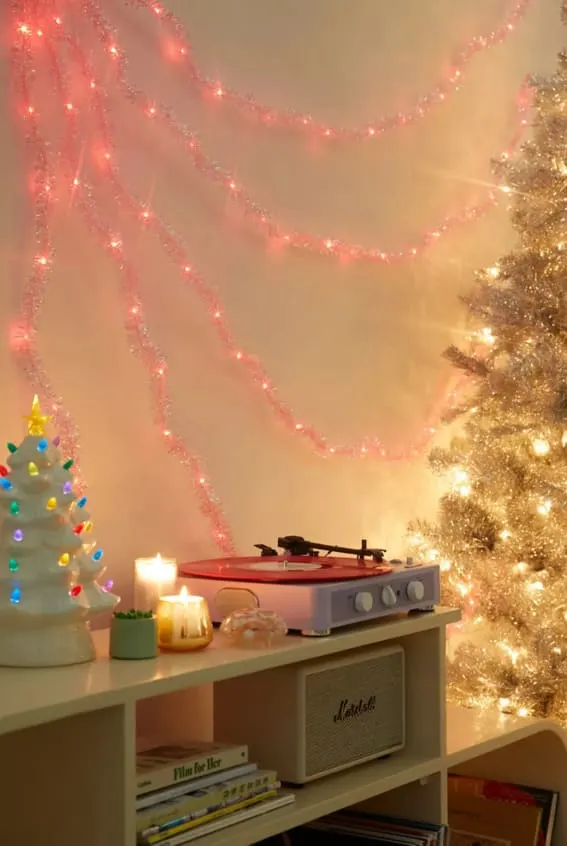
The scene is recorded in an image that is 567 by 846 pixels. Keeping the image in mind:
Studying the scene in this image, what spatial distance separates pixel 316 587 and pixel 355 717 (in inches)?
9.6

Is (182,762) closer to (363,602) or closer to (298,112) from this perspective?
(363,602)

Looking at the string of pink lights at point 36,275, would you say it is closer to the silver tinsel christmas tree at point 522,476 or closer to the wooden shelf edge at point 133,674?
the wooden shelf edge at point 133,674

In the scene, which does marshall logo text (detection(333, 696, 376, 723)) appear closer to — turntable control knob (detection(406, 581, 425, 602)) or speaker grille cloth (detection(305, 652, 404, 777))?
speaker grille cloth (detection(305, 652, 404, 777))

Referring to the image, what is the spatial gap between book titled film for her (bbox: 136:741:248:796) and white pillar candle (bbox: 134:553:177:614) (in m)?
0.21

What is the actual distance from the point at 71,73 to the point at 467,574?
1.19 meters

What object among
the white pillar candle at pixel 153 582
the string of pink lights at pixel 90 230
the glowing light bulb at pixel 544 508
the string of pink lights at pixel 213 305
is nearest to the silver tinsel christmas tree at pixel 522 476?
the glowing light bulb at pixel 544 508

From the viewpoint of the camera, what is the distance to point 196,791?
143 cm

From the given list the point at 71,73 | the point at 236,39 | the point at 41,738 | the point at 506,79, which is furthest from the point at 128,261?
the point at 506,79

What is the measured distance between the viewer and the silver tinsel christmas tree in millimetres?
2158

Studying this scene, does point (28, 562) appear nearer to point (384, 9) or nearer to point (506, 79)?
point (384, 9)

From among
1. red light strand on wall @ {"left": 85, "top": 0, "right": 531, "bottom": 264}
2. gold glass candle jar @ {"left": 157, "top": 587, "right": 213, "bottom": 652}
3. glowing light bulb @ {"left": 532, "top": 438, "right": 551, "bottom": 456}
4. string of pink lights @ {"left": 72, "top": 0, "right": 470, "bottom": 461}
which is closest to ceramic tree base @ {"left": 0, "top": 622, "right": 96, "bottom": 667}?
gold glass candle jar @ {"left": 157, "top": 587, "right": 213, "bottom": 652}

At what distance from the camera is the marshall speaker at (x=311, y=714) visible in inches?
62.1

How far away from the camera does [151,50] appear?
1.90 m

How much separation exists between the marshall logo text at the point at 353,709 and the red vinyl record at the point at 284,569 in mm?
185
